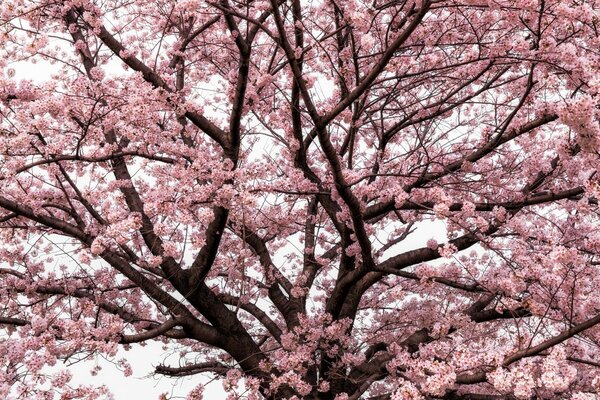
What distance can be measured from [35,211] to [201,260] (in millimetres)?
2014

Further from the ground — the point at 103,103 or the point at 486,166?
the point at 103,103

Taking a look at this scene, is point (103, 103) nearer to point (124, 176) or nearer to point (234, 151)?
point (124, 176)

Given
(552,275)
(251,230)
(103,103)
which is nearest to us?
(552,275)

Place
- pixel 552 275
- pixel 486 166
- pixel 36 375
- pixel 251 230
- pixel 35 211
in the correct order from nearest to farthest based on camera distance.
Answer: pixel 552 275, pixel 36 375, pixel 35 211, pixel 486 166, pixel 251 230

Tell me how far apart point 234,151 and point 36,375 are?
125 inches

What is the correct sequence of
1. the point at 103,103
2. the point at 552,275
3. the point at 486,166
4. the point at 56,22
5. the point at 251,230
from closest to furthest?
1. the point at 552,275
2. the point at 486,166
3. the point at 103,103
4. the point at 251,230
5. the point at 56,22

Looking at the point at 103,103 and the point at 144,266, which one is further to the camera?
the point at 103,103

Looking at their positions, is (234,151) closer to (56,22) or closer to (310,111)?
(310,111)

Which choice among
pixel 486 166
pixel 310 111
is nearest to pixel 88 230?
pixel 310 111

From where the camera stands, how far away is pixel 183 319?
Answer: 6492mm

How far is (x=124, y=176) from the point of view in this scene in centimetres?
737

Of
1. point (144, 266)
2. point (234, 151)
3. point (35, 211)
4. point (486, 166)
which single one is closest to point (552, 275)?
point (486, 166)

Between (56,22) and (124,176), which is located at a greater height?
(56,22)

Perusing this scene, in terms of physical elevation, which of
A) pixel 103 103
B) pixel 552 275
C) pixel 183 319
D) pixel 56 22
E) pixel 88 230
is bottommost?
pixel 552 275
